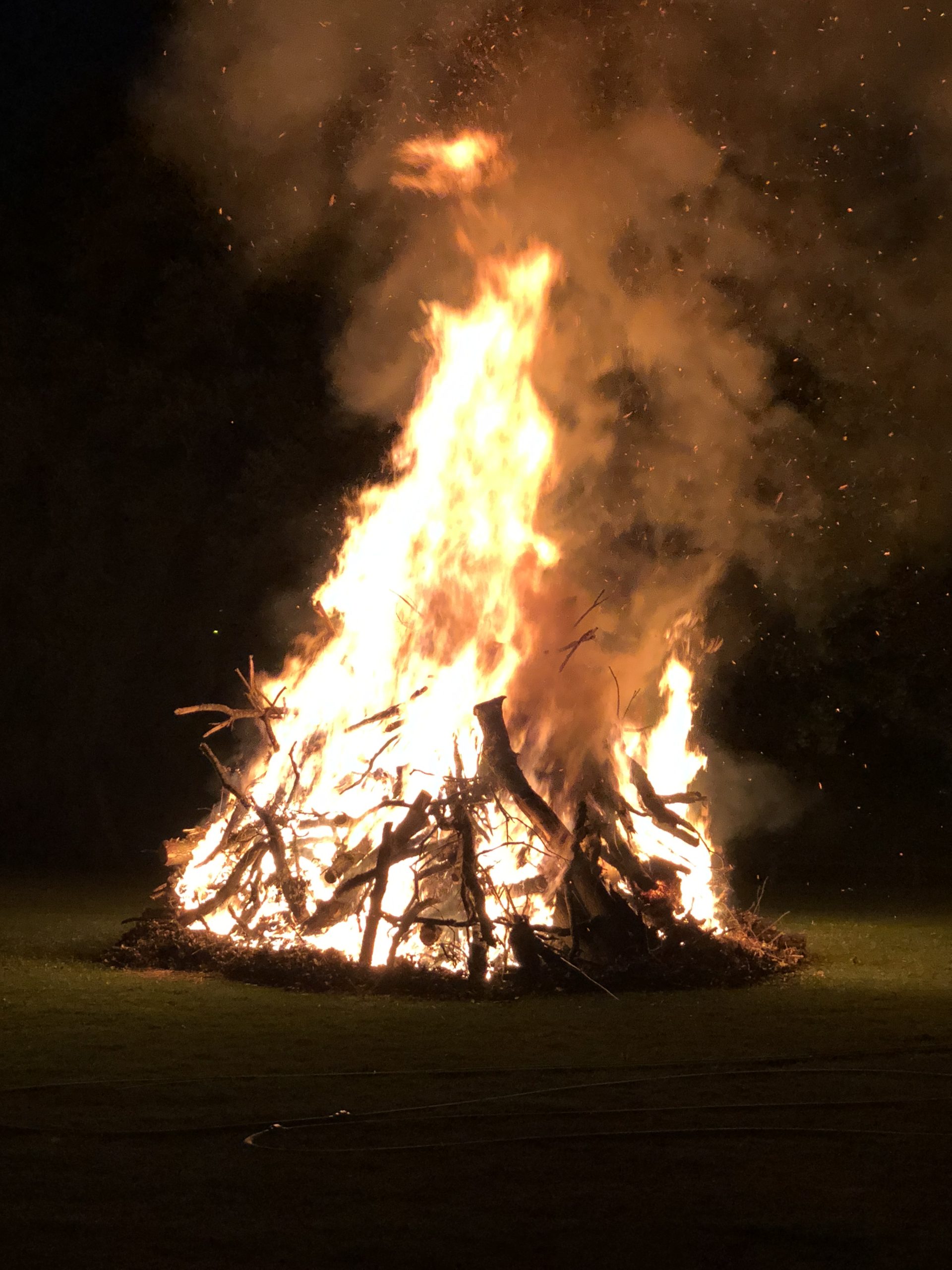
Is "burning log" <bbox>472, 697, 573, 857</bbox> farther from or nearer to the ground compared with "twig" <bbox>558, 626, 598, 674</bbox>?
nearer to the ground

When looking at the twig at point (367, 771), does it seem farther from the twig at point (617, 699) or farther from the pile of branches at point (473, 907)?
the twig at point (617, 699)

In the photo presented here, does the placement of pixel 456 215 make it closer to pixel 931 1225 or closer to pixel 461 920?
pixel 461 920

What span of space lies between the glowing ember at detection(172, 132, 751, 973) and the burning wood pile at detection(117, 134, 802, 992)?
2 cm

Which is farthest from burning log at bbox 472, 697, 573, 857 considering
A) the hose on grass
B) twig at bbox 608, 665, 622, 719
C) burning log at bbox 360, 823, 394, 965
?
the hose on grass

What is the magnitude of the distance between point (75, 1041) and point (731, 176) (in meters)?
8.35

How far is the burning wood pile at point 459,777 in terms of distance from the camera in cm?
879

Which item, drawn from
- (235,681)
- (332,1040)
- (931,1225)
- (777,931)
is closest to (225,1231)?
(931,1225)

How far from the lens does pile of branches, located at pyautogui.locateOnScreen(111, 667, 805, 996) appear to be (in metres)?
8.55

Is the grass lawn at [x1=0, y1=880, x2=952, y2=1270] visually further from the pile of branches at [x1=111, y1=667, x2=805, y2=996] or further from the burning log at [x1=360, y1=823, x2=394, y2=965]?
the burning log at [x1=360, y1=823, x2=394, y2=965]

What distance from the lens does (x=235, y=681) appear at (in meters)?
20.4

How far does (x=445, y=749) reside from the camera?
969cm

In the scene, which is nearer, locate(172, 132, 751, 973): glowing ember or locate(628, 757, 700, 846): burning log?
locate(172, 132, 751, 973): glowing ember

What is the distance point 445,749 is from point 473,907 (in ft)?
4.42

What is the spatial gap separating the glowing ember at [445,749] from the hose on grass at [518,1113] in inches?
99.4
